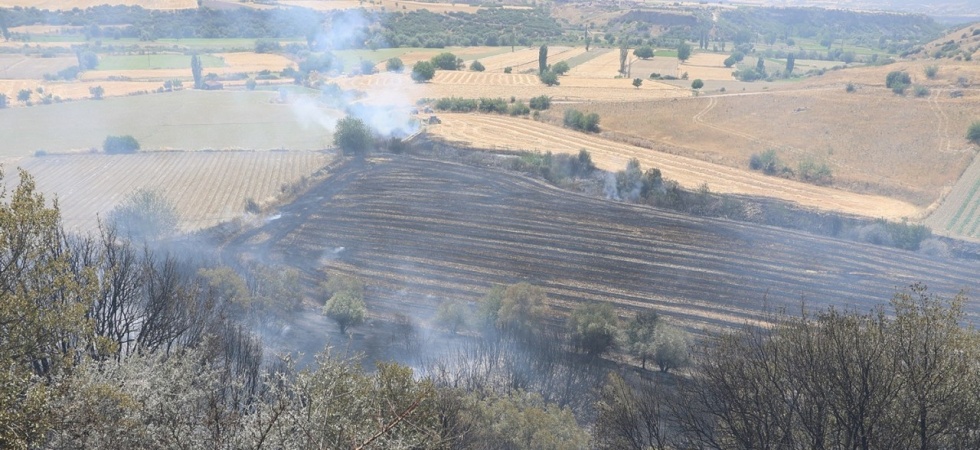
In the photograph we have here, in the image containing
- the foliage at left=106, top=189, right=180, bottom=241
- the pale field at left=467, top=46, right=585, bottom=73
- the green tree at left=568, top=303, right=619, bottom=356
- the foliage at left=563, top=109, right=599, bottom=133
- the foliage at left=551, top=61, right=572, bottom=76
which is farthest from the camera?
the pale field at left=467, top=46, right=585, bottom=73

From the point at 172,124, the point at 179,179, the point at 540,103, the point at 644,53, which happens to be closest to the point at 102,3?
the point at 172,124

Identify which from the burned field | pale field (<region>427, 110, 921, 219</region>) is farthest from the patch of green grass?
the burned field

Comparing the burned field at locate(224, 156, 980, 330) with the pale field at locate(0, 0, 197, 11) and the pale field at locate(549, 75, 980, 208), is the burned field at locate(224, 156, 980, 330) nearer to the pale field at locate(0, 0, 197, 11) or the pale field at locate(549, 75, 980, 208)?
the pale field at locate(549, 75, 980, 208)

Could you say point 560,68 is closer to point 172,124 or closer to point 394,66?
point 394,66

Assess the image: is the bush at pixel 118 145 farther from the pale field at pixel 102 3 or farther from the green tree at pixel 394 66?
the pale field at pixel 102 3

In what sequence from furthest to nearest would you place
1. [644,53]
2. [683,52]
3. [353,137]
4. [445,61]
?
[644,53]
[683,52]
[445,61]
[353,137]
